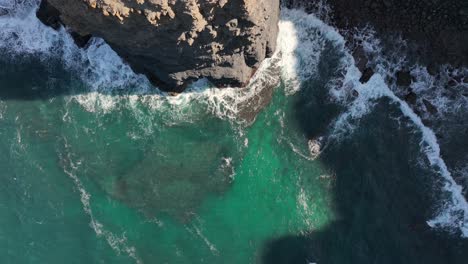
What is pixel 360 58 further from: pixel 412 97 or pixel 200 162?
pixel 200 162

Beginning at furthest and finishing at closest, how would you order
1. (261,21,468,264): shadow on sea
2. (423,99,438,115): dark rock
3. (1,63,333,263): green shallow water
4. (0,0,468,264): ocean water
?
(1,63,333,263): green shallow water
(0,0,468,264): ocean water
(261,21,468,264): shadow on sea
(423,99,438,115): dark rock

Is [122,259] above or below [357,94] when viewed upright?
below

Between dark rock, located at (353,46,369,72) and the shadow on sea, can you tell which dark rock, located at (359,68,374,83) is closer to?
dark rock, located at (353,46,369,72)

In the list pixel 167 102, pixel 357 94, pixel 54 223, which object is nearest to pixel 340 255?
pixel 357 94

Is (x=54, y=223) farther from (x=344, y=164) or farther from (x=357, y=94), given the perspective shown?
(x=357, y=94)

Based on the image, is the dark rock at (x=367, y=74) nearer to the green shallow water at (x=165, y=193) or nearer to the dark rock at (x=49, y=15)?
the green shallow water at (x=165, y=193)

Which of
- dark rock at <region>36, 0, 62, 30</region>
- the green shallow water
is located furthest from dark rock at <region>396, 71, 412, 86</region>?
dark rock at <region>36, 0, 62, 30</region>
